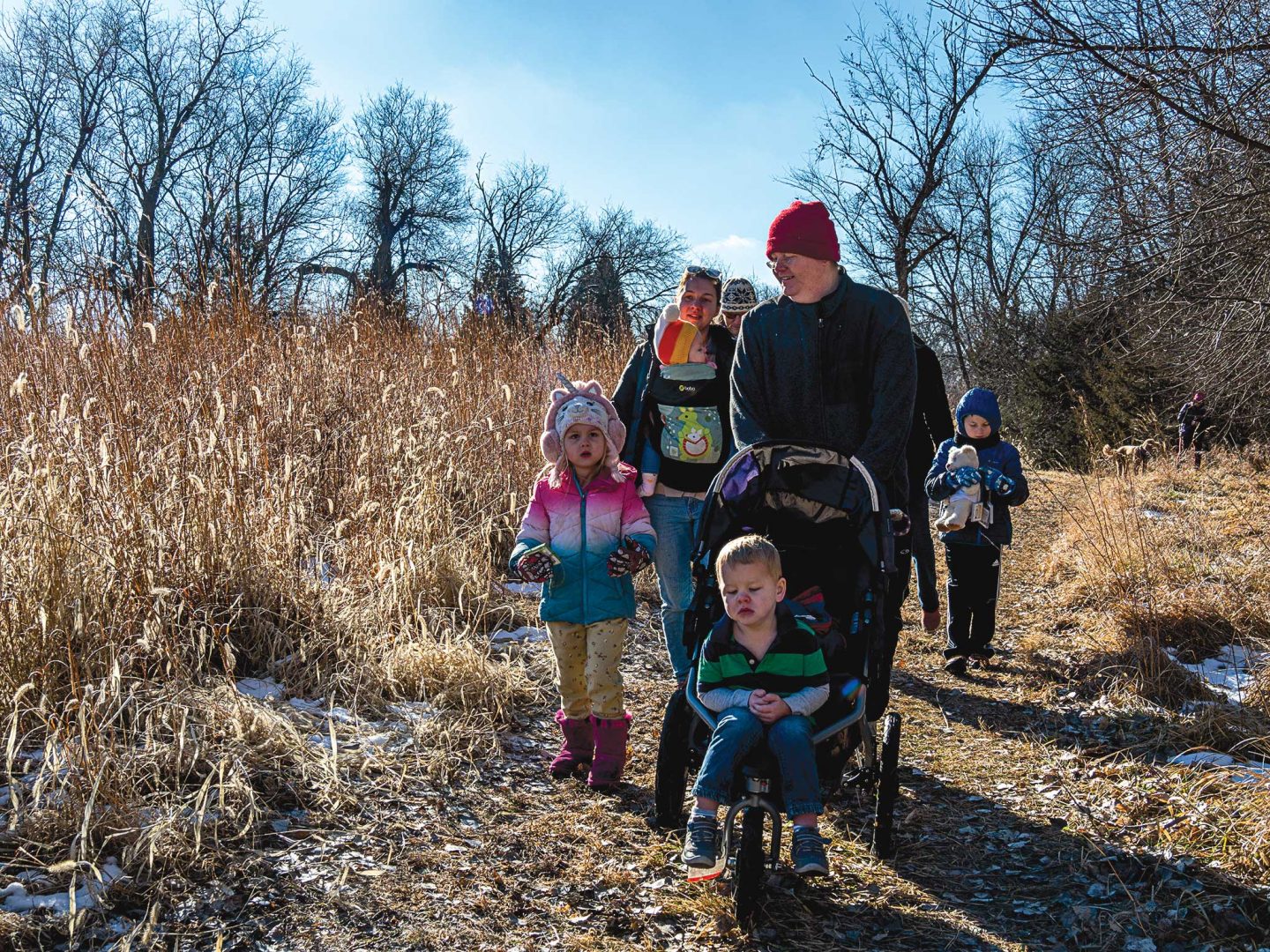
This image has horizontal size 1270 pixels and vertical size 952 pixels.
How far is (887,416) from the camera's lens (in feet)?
12.1

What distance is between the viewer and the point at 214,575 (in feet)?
15.8

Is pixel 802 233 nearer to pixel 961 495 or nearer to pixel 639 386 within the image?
pixel 639 386

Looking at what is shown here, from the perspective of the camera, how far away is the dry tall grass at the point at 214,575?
3.42m

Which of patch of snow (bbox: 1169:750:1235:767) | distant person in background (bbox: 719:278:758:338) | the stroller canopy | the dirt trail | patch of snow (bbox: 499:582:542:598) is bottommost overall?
the dirt trail

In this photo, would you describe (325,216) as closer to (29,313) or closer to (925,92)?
(925,92)

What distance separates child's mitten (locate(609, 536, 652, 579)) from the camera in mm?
3939

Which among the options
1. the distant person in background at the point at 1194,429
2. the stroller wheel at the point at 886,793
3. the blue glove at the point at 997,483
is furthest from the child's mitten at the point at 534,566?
the distant person in background at the point at 1194,429

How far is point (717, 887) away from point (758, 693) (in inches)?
29.8

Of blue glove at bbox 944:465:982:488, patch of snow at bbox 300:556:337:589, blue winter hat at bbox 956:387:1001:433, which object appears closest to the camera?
patch of snow at bbox 300:556:337:589

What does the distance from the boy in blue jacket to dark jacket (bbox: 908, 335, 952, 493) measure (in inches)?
10.9

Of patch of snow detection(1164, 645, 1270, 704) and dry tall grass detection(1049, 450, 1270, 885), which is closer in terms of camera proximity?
dry tall grass detection(1049, 450, 1270, 885)

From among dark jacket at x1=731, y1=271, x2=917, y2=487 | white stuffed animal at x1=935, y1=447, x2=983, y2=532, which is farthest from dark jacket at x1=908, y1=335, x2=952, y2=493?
dark jacket at x1=731, y1=271, x2=917, y2=487

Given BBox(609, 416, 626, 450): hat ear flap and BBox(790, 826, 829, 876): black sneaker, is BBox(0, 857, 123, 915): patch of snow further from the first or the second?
BBox(609, 416, 626, 450): hat ear flap

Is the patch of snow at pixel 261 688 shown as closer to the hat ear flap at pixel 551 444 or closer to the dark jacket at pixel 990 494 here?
the hat ear flap at pixel 551 444
